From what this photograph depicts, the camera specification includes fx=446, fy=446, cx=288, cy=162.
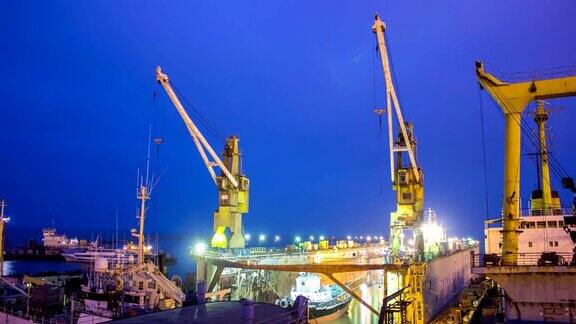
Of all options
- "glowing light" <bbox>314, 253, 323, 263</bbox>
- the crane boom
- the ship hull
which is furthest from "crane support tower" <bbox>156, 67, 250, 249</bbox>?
the ship hull

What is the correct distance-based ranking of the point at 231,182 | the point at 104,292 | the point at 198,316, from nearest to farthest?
the point at 198,316 → the point at 104,292 → the point at 231,182

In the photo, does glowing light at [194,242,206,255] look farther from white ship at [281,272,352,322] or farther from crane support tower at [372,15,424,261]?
crane support tower at [372,15,424,261]

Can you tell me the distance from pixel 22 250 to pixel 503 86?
143 metres

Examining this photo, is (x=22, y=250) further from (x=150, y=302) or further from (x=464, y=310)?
(x=464, y=310)

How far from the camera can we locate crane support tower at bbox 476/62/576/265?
30.4m

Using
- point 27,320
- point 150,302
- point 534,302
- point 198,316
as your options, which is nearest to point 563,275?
point 534,302

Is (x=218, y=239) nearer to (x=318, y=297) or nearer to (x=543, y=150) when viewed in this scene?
(x=318, y=297)

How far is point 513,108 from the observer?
104 feet

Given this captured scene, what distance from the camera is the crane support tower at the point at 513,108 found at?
30.4 metres

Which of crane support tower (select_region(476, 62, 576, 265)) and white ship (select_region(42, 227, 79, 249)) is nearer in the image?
crane support tower (select_region(476, 62, 576, 265))

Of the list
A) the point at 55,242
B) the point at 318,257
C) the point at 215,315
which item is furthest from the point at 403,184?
the point at 55,242

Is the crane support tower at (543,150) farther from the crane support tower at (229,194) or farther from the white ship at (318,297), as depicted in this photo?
the crane support tower at (229,194)

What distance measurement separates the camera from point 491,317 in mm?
37344

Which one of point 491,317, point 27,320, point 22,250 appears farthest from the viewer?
point 22,250
